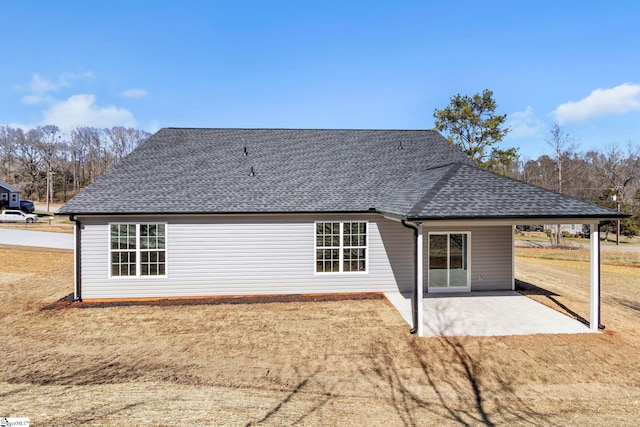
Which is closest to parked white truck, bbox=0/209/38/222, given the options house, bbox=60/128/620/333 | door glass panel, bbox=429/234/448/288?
house, bbox=60/128/620/333

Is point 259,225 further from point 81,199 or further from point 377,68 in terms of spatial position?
point 377,68

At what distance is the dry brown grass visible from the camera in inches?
183

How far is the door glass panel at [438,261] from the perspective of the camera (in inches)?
448

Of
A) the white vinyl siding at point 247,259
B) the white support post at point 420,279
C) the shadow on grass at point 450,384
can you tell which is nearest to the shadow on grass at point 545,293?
the shadow on grass at point 450,384

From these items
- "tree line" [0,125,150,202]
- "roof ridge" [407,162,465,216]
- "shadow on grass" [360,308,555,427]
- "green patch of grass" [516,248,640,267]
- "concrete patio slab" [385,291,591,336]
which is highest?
"tree line" [0,125,150,202]

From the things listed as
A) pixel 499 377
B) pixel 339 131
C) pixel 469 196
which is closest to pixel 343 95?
pixel 339 131

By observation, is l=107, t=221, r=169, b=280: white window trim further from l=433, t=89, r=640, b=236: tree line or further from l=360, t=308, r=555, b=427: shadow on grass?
l=433, t=89, r=640, b=236: tree line

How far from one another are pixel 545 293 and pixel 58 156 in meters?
83.0

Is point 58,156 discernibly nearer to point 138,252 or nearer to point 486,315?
point 138,252

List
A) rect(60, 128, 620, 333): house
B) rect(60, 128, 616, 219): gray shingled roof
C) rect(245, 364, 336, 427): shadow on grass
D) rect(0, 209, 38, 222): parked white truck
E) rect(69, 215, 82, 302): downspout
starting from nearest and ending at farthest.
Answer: rect(245, 364, 336, 427): shadow on grass
rect(60, 128, 616, 219): gray shingled roof
rect(69, 215, 82, 302): downspout
rect(60, 128, 620, 333): house
rect(0, 209, 38, 222): parked white truck

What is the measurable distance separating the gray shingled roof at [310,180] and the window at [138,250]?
2.17 ft

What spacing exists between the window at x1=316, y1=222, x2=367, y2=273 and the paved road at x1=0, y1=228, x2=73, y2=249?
19.7m

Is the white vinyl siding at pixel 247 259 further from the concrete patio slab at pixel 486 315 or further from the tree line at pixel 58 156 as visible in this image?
the tree line at pixel 58 156

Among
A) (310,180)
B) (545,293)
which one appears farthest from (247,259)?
(545,293)
